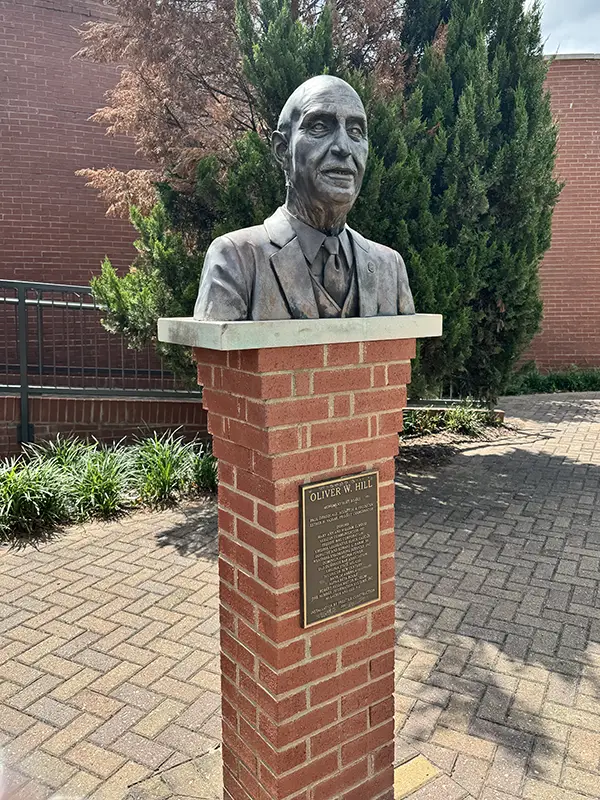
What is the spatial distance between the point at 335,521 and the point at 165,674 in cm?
175

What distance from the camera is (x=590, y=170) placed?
12.3 m

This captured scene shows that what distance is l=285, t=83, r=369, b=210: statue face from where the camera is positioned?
2.09m

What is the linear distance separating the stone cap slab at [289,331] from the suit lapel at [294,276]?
0.15 metres

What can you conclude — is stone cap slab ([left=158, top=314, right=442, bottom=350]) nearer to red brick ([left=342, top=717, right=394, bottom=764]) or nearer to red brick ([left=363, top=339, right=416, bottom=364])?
red brick ([left=363, top=339, right=416, bottom=364])

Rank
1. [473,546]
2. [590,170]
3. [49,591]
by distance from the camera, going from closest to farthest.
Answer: [49,591] → [473,546] → [590,170]

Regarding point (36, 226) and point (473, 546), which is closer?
point (473, 546)

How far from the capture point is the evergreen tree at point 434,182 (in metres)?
5.52

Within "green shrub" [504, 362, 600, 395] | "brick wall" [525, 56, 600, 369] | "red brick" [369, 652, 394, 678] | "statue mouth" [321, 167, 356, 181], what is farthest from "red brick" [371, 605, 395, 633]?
"brick wall" [525, 56, 600, 369]

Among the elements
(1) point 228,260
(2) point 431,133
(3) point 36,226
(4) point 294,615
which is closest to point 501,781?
(4) point 294,615

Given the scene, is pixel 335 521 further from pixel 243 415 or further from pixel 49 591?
pixel 49 591

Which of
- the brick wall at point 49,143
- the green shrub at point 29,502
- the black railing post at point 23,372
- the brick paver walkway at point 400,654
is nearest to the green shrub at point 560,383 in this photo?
the brick paver walkway at point 400,654

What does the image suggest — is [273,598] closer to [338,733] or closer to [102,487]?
[338,733]

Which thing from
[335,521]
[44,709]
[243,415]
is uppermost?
[243,415]

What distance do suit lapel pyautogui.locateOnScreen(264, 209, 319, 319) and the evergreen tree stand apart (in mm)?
3436
